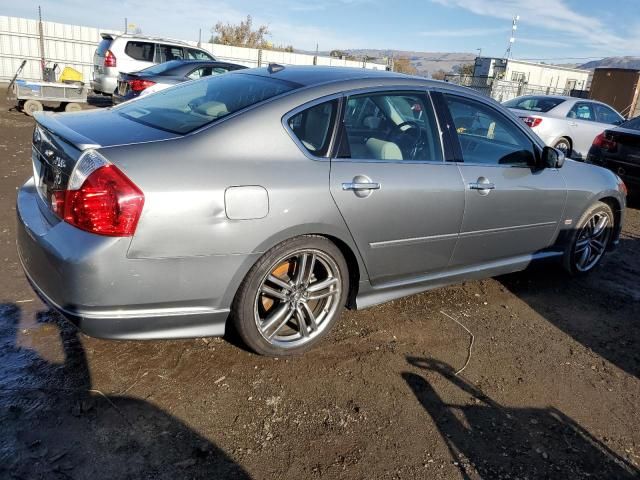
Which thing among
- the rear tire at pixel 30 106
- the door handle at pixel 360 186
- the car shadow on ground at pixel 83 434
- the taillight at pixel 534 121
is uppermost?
the taillight at pixel 534 121

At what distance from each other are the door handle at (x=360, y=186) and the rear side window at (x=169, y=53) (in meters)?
12.4

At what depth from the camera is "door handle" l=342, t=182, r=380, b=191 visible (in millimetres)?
2936

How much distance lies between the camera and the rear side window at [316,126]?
9.48 ft

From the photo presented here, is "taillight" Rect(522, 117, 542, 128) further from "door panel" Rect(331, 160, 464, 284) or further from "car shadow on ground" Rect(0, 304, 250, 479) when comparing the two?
"car shadow on ground" Rect(0, 304, 250, 479)

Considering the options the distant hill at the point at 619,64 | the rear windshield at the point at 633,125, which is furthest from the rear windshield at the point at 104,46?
the distant hill at the point at 619,64

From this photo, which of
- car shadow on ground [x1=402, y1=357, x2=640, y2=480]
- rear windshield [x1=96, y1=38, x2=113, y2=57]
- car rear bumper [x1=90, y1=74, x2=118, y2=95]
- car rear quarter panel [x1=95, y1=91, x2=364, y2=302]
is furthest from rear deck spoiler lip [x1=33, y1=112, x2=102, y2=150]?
rear windshield [x1=96, y1=38, x2=113, y2=57]

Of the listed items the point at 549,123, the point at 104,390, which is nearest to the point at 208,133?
the point at 104,390

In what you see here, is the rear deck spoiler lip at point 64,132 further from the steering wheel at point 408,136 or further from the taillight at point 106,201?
the steering wheel at point 408,136

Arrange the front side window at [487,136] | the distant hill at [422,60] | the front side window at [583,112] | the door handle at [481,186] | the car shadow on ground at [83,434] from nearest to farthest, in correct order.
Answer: the car shadow on ground at [83,434], the door handle at [481,186], the front side window at [487,136], the front side window at [583,112], the distant hill at [422,60]

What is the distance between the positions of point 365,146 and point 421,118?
59 cm

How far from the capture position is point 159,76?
1004 centimetres

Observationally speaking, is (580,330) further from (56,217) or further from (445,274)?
(56,217)

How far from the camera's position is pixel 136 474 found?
213 cm

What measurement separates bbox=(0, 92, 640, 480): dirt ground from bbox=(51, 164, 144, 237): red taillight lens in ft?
2.90
